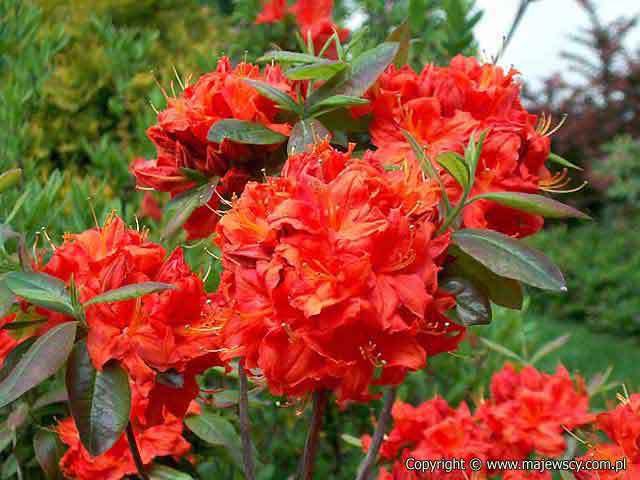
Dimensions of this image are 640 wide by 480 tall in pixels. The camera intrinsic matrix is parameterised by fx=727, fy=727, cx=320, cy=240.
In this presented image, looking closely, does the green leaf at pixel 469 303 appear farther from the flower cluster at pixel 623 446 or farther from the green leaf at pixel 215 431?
the green leaf at pixel 215 431

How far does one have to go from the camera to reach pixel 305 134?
0.92 meters

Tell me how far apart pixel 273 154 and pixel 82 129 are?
144 cm

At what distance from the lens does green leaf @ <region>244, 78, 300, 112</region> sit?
0.89m

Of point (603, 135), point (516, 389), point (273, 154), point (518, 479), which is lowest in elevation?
point (603, 135)

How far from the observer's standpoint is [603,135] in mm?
8422

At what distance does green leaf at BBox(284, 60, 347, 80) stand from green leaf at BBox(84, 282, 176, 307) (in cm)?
30

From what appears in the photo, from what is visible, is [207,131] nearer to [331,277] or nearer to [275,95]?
[275,95]

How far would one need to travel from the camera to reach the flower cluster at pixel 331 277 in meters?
0.70

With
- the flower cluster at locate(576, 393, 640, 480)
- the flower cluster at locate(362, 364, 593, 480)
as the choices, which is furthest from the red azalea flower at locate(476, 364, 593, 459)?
the flower cluster at locate(576, 393, 640, 480)

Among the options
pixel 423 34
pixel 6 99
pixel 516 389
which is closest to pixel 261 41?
pixel 423 34

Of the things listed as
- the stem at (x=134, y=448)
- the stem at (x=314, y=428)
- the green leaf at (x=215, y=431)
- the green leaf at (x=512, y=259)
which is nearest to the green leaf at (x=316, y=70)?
the green leaf at (x=512, y=259)

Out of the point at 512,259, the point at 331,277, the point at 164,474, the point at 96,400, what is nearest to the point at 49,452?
the point at 164,474

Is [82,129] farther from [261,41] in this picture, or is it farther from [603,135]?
[603,135]

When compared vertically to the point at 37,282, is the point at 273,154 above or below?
above
